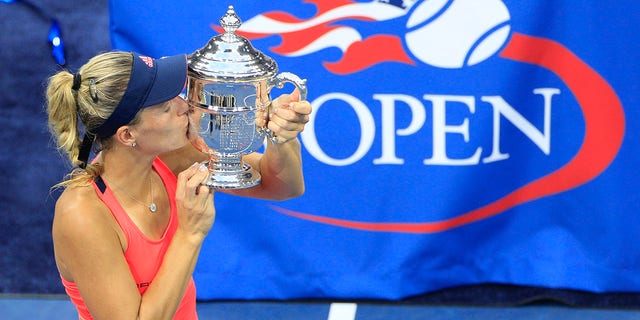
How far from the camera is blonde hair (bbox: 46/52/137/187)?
2332 millimetres

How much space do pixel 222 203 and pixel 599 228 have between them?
1.46 m

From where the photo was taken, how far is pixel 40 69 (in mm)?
4352

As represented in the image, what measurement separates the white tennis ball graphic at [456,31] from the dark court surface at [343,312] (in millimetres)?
993

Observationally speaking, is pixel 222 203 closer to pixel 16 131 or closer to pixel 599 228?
pixel 16 131

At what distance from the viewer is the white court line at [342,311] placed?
4297 mm

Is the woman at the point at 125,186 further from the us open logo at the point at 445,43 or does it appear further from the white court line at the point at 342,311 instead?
the white court line at the point at 342,311

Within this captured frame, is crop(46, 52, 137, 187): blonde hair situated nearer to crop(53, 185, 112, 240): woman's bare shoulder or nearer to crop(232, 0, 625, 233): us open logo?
crop(53, 185, 112, 240): woman's bare shoulder

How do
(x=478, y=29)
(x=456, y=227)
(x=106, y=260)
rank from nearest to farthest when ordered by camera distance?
(x=106, y=260)
(x=478, y=29)
(x=456, y=227)

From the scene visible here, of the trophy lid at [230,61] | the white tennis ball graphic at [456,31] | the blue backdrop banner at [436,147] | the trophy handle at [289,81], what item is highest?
the trophy lid at [230,61]

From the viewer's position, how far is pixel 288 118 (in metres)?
2.49

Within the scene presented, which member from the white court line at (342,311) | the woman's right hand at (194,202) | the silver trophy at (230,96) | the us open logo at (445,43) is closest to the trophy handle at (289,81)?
the silver trophy at (230,96)

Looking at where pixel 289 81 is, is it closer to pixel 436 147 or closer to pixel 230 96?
pixel 230 96

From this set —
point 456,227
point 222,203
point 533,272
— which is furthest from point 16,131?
point 533,272

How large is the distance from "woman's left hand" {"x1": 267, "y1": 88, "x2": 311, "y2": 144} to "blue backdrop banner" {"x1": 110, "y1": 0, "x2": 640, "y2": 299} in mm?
1535
